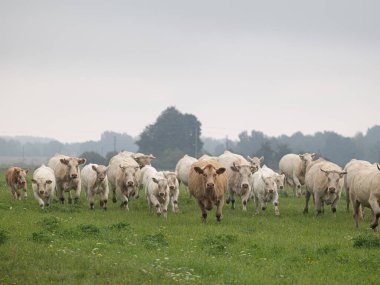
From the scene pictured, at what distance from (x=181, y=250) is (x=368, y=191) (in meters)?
8.11

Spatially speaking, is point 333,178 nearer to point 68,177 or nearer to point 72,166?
point 72,166

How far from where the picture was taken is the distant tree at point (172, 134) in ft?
396

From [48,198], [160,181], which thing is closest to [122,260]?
[160,181]

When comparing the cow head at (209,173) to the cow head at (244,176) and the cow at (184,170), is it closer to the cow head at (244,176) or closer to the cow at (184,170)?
the cow head at (244,176)

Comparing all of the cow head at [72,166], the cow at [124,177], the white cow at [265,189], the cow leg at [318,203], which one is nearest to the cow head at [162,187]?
the cow at [124,177]

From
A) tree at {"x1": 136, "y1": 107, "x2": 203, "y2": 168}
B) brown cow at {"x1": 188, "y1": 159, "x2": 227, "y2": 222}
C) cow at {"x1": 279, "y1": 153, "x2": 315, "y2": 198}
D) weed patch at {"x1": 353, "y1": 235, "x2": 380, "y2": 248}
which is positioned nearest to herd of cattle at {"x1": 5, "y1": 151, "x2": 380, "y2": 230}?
brown cow at {"x1": 188, "y1": 159, "x2": 227, "y2": 222}

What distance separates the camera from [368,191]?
22.1 metres

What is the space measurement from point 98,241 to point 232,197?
12.6 m

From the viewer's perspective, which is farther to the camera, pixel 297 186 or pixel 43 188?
pixel 297 186

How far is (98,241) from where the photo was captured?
18047 millimetres

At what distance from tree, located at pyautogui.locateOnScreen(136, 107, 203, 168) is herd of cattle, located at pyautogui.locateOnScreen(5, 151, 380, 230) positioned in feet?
287

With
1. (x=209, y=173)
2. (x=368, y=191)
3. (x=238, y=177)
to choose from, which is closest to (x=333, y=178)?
(x=368, y=191)

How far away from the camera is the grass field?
46.2 ft

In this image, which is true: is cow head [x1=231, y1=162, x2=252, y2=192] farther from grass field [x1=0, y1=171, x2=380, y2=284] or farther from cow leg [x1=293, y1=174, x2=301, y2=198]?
cow leg [x1=293, y1=174, x2=301, y2=198]
